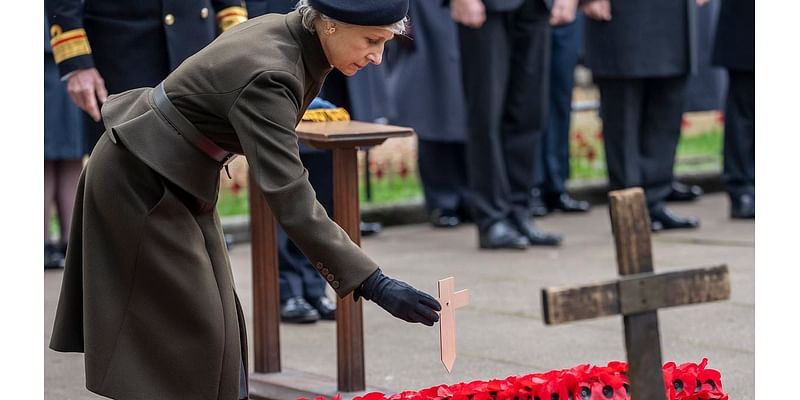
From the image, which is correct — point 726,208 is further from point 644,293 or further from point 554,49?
point 644,293

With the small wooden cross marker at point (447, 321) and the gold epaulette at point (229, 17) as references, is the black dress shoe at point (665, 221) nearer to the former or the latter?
the gold epaulette at point (229, 17)

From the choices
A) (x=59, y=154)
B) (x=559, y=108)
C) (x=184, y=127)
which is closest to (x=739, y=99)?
(x=559, y=108)

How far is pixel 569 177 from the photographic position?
1037cm

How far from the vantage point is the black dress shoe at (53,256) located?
7.30m

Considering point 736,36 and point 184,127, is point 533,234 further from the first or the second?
point 184,127

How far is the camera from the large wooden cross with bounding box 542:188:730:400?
2.94 m

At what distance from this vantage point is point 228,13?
16.7ft

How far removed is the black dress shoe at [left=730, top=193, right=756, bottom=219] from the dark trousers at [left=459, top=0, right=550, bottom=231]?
1559 millimetres

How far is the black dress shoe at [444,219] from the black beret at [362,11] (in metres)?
5.51

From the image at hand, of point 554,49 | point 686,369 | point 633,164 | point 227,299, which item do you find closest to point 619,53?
point 633,164

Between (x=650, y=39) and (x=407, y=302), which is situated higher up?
(x=407, y=302)

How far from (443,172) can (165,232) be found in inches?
210

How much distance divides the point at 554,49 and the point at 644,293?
6544mm

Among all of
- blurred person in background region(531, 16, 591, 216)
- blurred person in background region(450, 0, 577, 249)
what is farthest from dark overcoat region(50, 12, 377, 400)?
blurred person in background region(531, 16, 591, 216)
